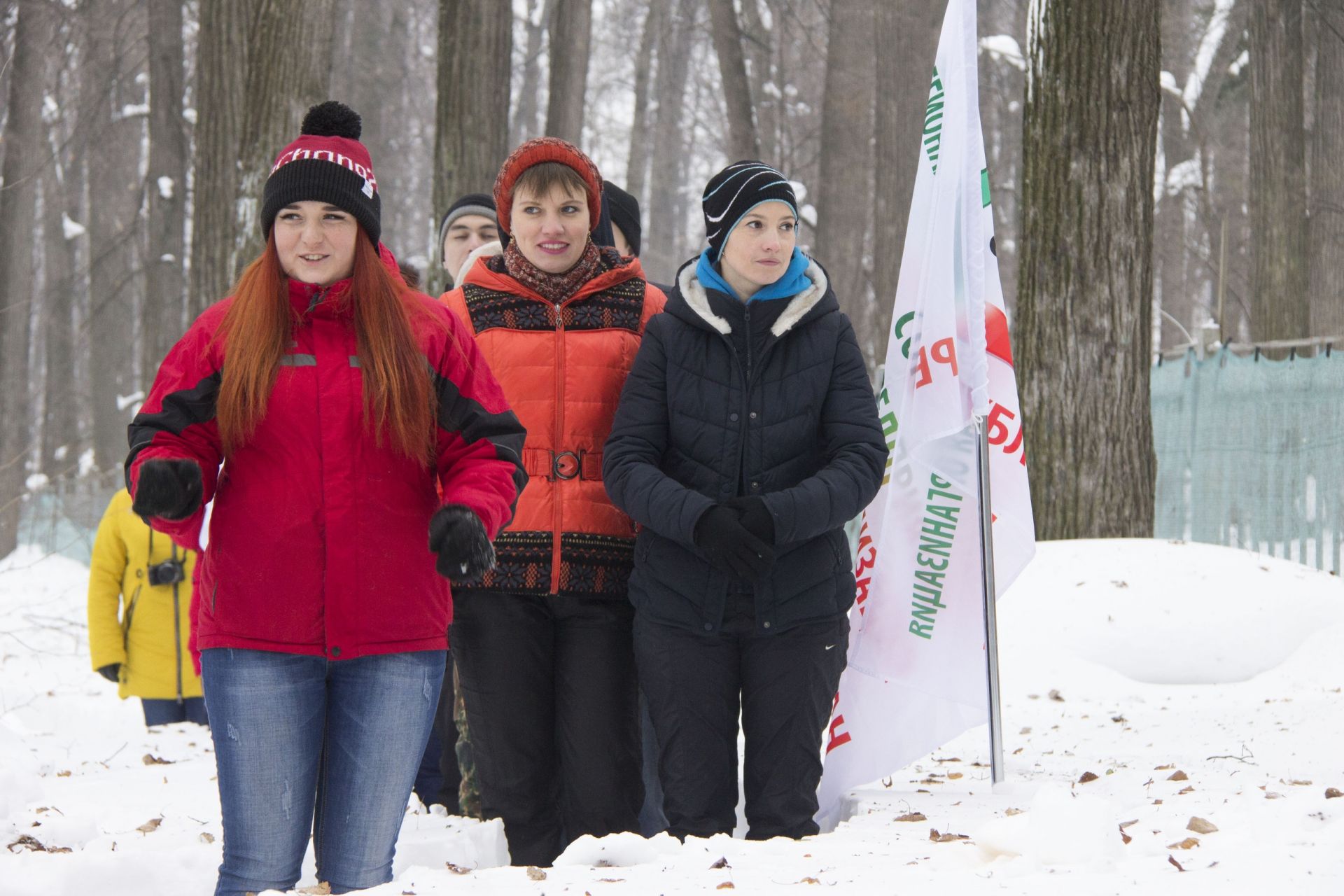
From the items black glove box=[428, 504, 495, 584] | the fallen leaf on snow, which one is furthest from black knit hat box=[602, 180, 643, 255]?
the fallen leaf on snow

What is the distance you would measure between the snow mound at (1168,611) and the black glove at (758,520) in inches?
128

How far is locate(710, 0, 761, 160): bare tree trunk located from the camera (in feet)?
54.3

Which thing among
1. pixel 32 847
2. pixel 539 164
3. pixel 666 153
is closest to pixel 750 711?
pixel 539 164

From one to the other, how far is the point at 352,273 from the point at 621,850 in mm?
1400

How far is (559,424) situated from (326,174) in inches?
41.6

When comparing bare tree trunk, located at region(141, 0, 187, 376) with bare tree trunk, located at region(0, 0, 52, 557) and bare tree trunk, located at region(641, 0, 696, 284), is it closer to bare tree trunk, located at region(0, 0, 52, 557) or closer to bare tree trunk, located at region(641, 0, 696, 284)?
bare tree trunk, located at region(0, 0, 52, 557)

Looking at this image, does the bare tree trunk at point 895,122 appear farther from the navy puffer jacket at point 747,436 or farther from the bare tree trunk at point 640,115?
the bare tree trunk at point 640,115

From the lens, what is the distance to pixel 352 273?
313 cm

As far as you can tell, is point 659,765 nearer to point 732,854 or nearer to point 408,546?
point 732,854

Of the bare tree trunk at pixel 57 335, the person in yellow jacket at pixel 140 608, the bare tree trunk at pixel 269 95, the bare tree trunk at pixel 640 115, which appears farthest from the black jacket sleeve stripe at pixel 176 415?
the bare tree trunk at pixel 640 115

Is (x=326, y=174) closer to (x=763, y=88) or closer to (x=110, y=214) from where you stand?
(x=763, y=88)

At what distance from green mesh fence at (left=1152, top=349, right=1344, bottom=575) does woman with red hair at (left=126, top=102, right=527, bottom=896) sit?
8216mm

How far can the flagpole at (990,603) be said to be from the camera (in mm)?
4414

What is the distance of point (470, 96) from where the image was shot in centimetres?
1055
